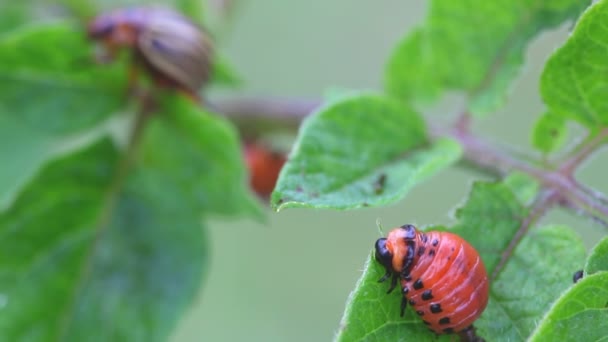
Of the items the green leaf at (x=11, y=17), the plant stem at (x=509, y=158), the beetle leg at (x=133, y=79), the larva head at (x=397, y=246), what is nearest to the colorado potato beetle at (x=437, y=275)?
the larva head at (x=397, y=246)

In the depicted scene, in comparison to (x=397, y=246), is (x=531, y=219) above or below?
above

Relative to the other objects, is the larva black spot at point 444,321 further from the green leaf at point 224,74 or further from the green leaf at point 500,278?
the green leaf at point 224,74

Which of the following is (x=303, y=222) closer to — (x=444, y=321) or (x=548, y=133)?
(x=548, y=133)

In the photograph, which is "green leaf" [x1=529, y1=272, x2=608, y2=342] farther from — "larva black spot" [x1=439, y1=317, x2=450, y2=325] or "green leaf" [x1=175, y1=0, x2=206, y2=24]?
"green leaf" [x1=175, y1=0, x2=206, y2=24]

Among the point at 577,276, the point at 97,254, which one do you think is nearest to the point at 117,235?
the point at 97,254

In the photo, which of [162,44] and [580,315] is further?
[162,44]

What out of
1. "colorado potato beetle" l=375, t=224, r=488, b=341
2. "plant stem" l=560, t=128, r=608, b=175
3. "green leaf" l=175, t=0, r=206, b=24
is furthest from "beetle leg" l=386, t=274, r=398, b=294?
"green leaf" l=175, t=0, r=206, b=24
